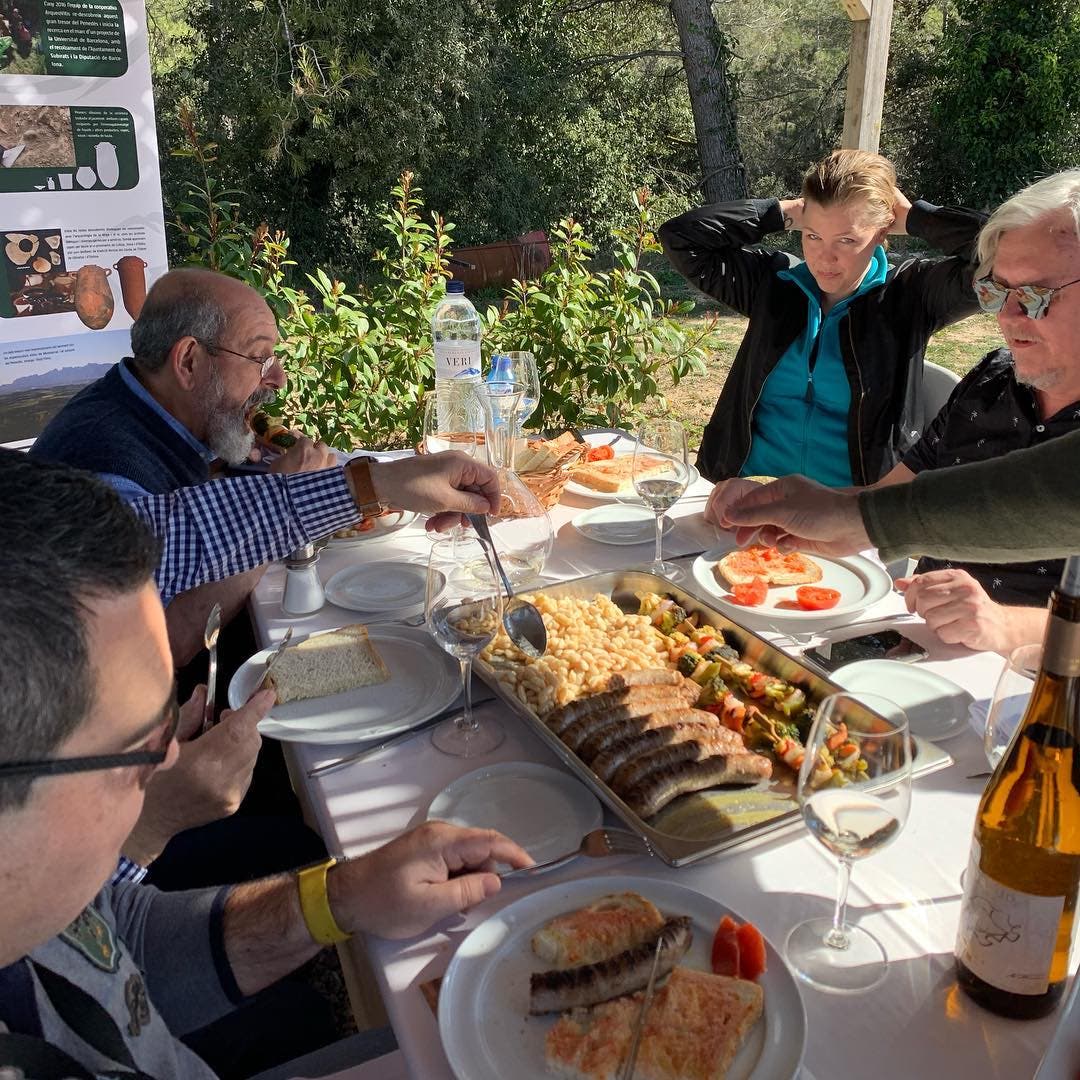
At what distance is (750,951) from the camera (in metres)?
1.21

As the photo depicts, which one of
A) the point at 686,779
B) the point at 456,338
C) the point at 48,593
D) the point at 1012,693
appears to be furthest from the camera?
the point at 456,338

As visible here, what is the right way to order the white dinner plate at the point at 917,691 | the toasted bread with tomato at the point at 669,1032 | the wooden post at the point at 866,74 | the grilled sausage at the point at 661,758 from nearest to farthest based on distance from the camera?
the toasted bread with tomato at the point at 669,1032 → the grilled sausage at the point at 661,758 → the white dinner plate at the point at 917,691 → the wooden post at the point at 866,74

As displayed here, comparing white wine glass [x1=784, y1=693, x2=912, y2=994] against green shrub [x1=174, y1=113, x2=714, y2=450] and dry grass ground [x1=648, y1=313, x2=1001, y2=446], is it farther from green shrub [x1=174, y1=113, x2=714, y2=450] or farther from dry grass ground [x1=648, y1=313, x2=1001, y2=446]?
dry grass ground [x1=648, y1=313, x2=1001, y2=446]

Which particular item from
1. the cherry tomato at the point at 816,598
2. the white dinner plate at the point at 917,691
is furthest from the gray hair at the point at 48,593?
the cherry tomato at the point at 816,598

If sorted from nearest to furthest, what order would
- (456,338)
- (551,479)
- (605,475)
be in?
1. (551,479)
2. (605,475)
3. (456,338)

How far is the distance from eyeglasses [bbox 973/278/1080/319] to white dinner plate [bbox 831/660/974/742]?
1.22 metres

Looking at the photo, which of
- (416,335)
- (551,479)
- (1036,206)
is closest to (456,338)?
(416,335)

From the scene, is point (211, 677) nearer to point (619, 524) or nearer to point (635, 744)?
point (635, 744)

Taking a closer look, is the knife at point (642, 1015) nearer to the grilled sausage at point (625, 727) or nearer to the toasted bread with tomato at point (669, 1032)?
the toasted bread with tomato at point (669, 1032)

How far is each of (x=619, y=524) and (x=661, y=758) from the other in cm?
139

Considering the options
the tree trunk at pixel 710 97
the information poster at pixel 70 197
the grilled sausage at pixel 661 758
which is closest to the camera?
the grilled sausage at pixel 661 758

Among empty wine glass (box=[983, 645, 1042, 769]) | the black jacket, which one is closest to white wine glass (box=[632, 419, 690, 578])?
empty wine glass (box=[983, 645, 1042, 769])

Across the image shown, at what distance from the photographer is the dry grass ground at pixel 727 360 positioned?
8.38 meters

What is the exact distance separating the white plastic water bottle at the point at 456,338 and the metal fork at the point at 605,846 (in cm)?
231
